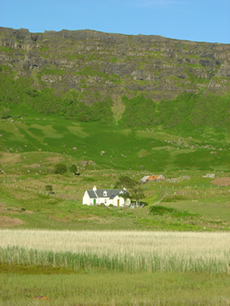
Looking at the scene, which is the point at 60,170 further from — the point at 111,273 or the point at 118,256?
the point at 111,273

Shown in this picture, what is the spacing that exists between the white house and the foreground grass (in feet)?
274

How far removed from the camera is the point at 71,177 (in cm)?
16338

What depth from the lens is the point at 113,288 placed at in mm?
24734

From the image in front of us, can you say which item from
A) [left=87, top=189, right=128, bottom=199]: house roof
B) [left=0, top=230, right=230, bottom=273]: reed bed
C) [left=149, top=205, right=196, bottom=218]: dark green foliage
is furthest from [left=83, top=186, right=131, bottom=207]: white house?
[left=0, top=230, right=230, bottom=273]: reed bed

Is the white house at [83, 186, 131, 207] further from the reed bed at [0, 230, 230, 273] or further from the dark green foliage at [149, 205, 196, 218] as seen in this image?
the reed bed at [0, 230, 230, 273]

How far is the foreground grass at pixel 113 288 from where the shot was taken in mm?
21922

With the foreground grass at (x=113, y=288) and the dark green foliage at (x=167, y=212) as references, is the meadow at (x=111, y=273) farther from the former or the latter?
the dark green foliage at (x=167, y=212)

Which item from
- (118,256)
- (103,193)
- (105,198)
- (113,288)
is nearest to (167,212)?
(105,198)

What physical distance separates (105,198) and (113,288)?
9227 cm

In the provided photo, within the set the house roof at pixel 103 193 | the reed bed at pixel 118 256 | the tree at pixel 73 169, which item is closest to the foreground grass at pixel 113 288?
the reed bed at pixel 118 256

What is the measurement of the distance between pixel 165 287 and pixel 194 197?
298 feet

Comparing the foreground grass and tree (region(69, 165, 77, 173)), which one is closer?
the foreground grass

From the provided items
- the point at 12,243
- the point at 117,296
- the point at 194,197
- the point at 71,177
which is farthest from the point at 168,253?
the point at 71,177

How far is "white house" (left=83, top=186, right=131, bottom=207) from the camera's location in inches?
4496
